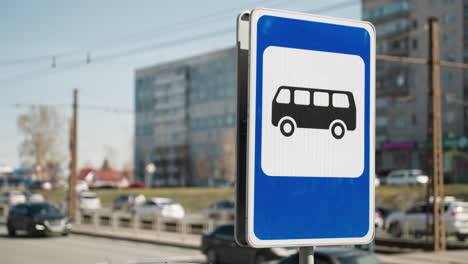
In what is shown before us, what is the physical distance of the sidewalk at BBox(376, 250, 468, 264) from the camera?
72.6 feet

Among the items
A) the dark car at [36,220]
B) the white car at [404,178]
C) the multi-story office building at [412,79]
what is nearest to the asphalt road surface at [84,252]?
the dark car at [36,220]

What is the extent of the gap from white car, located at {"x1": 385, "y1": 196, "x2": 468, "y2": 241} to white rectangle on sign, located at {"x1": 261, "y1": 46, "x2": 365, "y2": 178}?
27.2 meters

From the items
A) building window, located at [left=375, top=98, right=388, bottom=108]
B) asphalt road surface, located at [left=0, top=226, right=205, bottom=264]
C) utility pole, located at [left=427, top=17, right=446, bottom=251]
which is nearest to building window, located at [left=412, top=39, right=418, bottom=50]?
building window, located at [left=375, top=98, right=388, bottom=108]

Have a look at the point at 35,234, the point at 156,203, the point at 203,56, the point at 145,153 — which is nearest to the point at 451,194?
the point at 156,203

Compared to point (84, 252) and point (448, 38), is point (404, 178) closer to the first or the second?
point (448, 38)

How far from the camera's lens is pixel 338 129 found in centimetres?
272

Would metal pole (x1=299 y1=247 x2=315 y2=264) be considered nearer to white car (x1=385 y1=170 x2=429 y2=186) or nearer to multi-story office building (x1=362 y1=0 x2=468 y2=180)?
white car (x1=385 y1=170 x2=429 y2=186)

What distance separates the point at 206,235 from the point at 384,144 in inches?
2456

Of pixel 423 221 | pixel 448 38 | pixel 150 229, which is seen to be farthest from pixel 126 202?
pixel 448 38

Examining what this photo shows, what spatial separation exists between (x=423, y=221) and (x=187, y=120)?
9098cm

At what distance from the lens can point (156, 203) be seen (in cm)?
4862

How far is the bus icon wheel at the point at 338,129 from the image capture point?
8.89 feet

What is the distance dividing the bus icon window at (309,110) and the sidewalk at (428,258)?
803 inches

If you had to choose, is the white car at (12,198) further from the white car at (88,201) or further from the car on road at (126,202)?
the car on road at (126,202)
